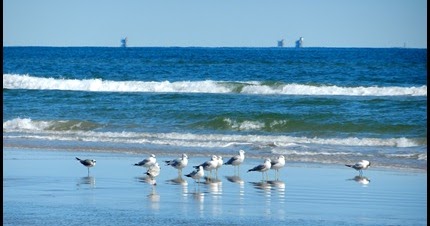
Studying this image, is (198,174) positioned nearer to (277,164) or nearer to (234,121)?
(277,164)

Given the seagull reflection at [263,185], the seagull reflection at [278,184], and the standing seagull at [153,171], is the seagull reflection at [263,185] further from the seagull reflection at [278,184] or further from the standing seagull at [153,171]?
the standing seagull at [153,171]

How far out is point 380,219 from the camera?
947 cm

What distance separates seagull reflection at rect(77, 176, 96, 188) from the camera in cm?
1209

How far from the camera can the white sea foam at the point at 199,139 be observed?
18222 mm

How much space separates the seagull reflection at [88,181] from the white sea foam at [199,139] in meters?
5.33

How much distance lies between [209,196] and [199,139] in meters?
8.39

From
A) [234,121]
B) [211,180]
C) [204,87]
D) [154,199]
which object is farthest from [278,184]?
[204,87]

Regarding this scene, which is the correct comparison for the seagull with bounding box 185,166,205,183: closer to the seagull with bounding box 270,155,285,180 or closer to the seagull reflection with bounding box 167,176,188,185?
the seagull reflection with bounding box 167,176,188,185

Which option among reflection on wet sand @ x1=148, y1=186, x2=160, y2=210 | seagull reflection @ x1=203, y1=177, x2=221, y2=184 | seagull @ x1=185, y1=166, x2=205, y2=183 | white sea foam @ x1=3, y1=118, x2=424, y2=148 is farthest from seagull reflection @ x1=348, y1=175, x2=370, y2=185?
white sea foam @ x1=3, y1=118, x2=424, y2=148

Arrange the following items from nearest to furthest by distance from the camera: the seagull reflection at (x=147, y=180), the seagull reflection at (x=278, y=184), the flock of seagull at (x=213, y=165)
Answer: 1. the seagull reflection at (x=278, y=184)
2. the seagull reflection at (x=147, y=180)
3. the flock of seagull at (x=213, y=165)

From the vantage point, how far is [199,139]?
19.4 m

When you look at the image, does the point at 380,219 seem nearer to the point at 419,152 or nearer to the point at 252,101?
the point at 419,152

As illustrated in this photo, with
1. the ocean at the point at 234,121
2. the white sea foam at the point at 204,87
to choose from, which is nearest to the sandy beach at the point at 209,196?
the ocean at the point at 234,121

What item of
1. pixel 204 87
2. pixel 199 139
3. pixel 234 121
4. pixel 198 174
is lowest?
pixel 198 174
